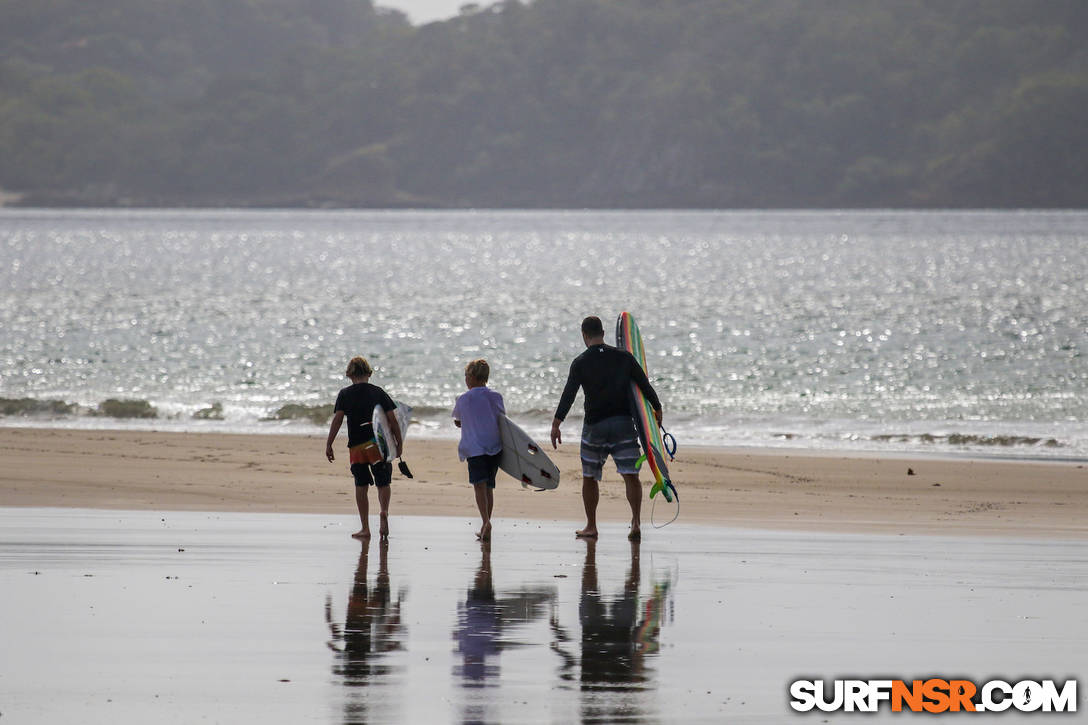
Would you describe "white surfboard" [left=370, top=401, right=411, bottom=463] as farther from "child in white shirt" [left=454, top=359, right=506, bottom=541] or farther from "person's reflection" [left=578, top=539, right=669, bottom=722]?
"person's reflection" [left=578, top=539, right=669, bottom=722]

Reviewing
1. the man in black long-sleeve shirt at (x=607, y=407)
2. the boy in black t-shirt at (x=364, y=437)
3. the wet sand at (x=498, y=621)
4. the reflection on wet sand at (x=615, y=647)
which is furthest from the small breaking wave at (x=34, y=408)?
the reflection on wet sand at (x=615, y=647)

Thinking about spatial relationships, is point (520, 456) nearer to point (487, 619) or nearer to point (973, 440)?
point (487, 619)

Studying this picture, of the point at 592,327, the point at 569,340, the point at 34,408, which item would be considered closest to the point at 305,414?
the point at 34,408

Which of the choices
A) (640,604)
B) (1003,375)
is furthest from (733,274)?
(640,604)

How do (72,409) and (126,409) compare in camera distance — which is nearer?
(126,409)

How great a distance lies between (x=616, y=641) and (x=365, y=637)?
4.42 ft

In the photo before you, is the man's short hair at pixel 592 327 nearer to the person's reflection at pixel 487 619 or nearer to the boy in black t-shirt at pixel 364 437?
the boy in black t-shirt at pixel 364 437

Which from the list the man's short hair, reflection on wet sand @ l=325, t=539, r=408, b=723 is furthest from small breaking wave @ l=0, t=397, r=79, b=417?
reflection on wet sand @ l=325, t=539, r=408, b=723

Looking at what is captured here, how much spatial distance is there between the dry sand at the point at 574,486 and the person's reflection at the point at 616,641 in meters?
3.54

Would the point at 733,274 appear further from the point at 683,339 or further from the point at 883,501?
the point at 883,501

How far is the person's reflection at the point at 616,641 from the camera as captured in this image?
7.31 metres

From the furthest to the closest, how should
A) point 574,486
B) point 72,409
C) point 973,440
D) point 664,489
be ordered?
1. point 72,409
2. point 973,440
3. point 574,486
4. point 664,489

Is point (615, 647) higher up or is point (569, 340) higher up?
point (569, 340)

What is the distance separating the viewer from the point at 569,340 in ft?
149
